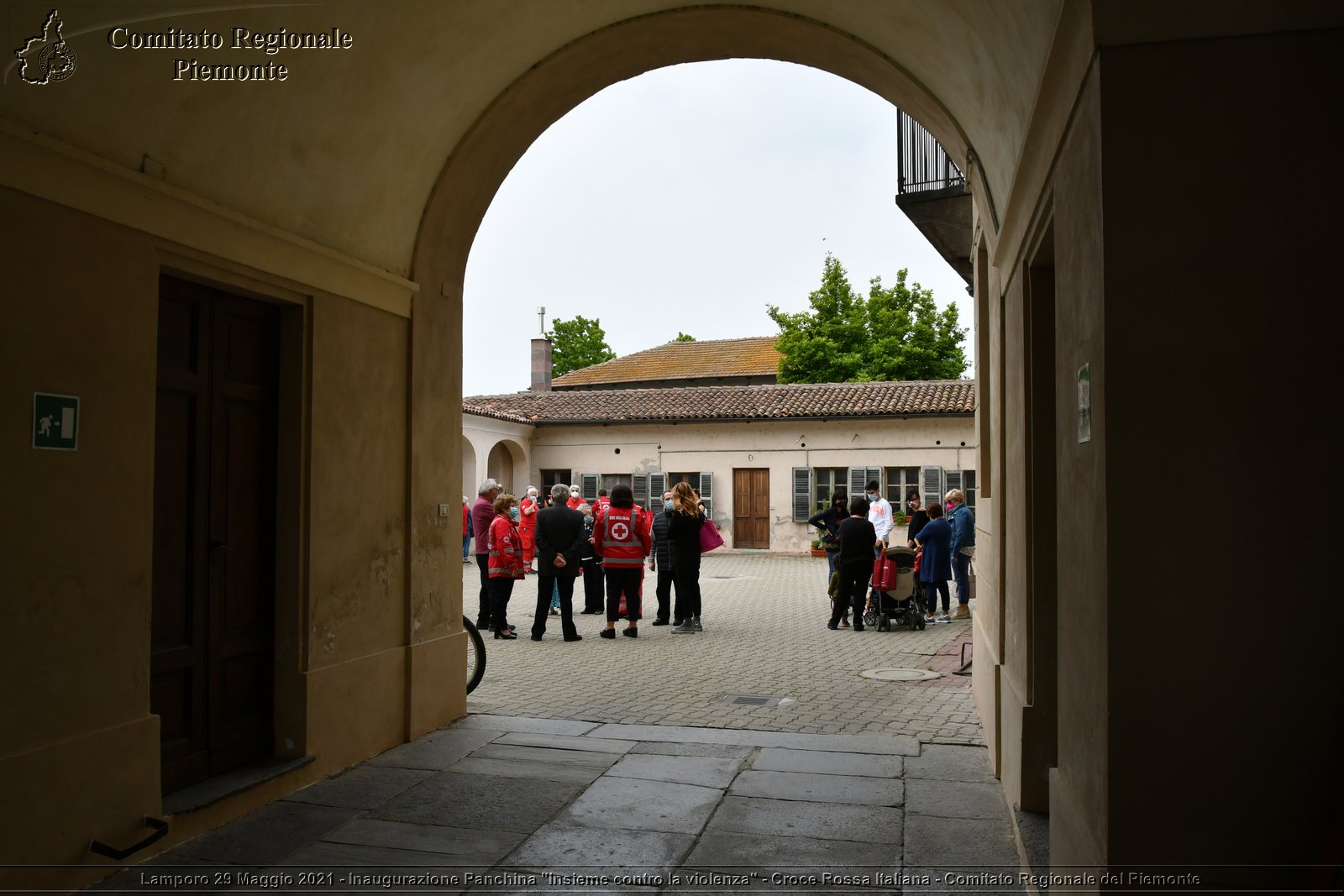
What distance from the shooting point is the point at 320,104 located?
5.42 meters

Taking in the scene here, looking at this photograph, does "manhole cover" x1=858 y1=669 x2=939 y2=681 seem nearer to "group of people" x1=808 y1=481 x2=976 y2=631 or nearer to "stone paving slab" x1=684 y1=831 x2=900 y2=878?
"group of people" x1=808 y1=481 x2=976 y2=631

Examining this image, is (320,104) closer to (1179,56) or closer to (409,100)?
(409,100)

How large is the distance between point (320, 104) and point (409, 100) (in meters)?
0.75

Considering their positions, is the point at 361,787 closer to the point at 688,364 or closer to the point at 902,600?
the point at 902,600

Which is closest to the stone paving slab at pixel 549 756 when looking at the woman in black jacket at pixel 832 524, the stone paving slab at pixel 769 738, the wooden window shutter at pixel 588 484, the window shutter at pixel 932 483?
the stone paving slab at pixel 769 738

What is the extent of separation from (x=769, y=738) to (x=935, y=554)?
Answer: 275 inches

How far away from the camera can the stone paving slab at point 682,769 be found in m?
5.66

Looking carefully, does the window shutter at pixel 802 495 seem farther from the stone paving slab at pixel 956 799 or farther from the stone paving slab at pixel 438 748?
the stone paving slab at pixel 956 799

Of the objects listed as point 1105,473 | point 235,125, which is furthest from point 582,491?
point 1105,473

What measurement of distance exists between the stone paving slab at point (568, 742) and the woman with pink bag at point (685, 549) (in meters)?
5.51

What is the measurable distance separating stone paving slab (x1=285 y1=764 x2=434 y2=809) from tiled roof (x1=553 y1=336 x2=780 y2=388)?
37.7 metres

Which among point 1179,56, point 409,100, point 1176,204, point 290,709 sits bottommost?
point 290,709

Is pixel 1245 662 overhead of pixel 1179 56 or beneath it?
beneath

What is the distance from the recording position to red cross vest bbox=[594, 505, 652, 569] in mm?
11727
